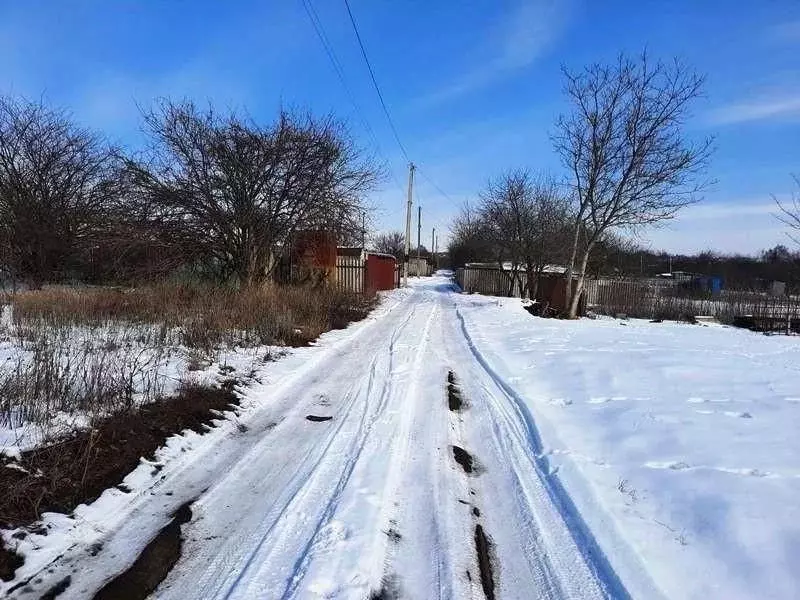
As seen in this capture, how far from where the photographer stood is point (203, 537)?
3.39 meters

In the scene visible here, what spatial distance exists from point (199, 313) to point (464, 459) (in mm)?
8092

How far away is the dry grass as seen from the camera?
10.2 meters

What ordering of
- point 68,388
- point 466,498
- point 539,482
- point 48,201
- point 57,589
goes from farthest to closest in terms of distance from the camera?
point 48,201
point 68,388
point 539,482
point 466,498
point 57,589

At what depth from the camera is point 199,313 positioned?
11.3 m

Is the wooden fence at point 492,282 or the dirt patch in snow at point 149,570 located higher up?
the wooden fence at point 492,282

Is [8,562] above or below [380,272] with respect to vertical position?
below

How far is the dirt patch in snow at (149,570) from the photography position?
111 inches

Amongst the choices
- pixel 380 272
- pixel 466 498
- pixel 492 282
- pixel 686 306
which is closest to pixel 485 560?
pixel 466 498

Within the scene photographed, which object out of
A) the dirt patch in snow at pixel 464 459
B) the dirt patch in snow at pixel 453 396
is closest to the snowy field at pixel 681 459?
the dirt patch in snow at pixel 464 459

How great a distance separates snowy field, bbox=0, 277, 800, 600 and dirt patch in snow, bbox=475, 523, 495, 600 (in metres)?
0.01

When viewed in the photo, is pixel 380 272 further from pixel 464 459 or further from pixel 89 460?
pixel 89 460

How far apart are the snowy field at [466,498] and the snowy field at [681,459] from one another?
0.8 inches

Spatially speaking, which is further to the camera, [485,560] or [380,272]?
[380,272]

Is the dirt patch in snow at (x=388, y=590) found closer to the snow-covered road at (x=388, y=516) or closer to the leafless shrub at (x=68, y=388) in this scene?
the snow-covered road at (x=388, y=516)
